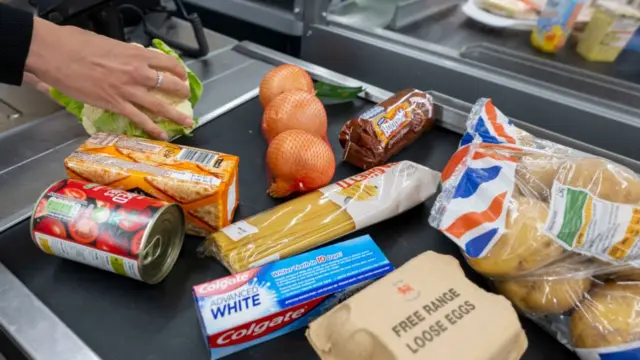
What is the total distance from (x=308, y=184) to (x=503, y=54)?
0.71m

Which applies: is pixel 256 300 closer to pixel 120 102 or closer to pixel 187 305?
pixel 187 305

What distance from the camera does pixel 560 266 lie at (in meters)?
0.66

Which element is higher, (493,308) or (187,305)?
(493,308)

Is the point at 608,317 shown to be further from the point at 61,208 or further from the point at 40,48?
the point at 40,48

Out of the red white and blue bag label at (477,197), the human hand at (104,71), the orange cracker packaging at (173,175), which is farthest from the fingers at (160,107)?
the red white and blue bag label at (477,197)

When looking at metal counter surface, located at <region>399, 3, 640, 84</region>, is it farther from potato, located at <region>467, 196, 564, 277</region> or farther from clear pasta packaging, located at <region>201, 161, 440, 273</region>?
potato, located at <region>467, 196, 564, 277</region>

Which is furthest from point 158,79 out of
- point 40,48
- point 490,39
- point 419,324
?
point 490,39

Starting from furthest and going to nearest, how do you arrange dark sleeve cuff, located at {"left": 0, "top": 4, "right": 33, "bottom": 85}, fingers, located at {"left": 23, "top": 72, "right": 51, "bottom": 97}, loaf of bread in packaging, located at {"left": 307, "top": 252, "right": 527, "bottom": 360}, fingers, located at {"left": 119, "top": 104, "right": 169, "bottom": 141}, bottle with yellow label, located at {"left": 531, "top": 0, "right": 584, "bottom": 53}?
bottle with yellow label, located at {"left": 531, "top": 0, "right": 584, "bottom": 53}
fingers, located at {"left": 23, "top": 72, "right": 51, "bottom": 97}
fingers, located at {"left": 119, "top": 104, "right": 169, "bottom": 141}
dark sleeve cuff, located at {"left": 0, "top": 4, "right": 33, "bottom": 85}
loaf of bread in packaging, located at {"left": 307, "top": 252, "right": 527, "bottom": 360}

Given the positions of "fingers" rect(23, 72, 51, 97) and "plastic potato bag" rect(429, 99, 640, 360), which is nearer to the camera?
"plastic potato bag" rect(429, 99, 640, 360)

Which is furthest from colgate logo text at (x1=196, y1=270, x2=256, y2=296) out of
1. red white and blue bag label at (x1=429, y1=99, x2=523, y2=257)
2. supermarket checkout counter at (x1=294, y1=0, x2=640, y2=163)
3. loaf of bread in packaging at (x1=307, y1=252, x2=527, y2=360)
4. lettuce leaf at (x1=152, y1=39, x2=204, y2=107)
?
supermarket checkout counter at (x1=294, y1=0, x2=640, y2=163)

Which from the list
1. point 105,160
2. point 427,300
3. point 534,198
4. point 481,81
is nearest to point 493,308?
point 427,300

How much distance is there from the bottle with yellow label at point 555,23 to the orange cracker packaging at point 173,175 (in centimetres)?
93

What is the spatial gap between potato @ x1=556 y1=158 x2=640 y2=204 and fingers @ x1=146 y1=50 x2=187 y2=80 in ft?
2.22

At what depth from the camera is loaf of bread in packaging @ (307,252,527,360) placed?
1.75 feet
